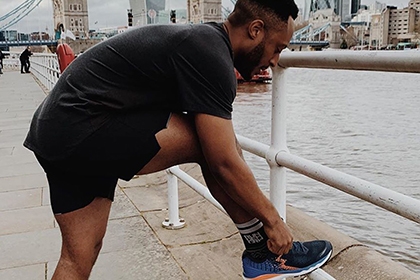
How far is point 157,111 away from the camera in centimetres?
139

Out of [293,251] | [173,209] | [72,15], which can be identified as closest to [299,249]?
[293,251]

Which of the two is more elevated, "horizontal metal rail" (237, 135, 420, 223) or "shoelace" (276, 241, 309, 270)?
"horizontal metal rail" (237, 135, 420, 223)

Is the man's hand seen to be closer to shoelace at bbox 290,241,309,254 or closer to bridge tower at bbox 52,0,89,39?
shoelace at bbox 290,241,309,254

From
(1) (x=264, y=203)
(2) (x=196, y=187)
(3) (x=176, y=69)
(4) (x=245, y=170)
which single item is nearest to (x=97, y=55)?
(3) (x=176, y=69)

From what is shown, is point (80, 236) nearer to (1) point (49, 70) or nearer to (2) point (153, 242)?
(2) point (153, 242)

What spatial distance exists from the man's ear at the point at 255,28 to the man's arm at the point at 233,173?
26 cm

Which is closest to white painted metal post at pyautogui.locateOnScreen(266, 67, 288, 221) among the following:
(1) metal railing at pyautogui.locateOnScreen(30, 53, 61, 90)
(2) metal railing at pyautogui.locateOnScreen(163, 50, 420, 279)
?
(2) metal railing at pyautogui.locateOnScreen(163, 50, 420, 279)

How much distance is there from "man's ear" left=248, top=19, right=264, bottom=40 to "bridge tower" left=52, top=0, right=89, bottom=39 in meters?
58.0

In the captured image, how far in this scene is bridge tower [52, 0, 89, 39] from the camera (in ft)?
190

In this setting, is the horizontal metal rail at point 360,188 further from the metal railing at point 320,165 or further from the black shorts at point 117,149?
the black shorts at point 117,149

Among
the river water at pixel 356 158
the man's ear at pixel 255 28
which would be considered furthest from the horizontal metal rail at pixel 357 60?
the man's ear at pixel 255 28

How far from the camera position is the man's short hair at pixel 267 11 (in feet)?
4.26

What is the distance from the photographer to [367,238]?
3.82 m

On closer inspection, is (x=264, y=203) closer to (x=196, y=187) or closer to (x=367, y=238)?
(x=196, y=187)
